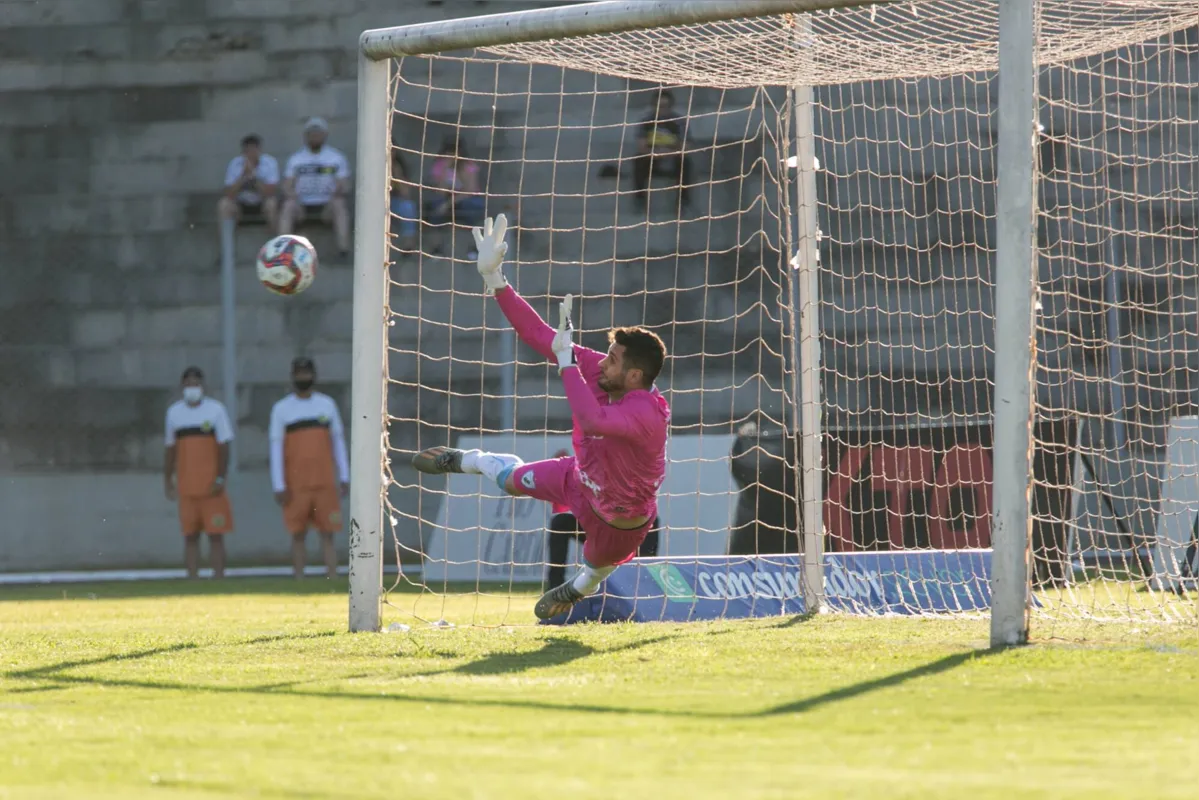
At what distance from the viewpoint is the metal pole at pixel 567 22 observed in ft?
25.7

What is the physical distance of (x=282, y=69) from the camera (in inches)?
743

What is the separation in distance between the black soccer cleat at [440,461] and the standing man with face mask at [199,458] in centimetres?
780

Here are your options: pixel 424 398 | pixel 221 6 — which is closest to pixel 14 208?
pixel 221 6

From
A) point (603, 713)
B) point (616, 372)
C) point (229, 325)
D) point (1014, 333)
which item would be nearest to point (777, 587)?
point (616, 372)

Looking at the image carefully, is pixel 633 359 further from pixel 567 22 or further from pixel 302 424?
pixel 302 424

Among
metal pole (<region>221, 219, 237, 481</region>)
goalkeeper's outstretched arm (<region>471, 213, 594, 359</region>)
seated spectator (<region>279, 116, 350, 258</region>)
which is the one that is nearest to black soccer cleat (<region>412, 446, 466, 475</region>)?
goalkeeper's outstretched arm (<region>471, 213, 594, 359</region>)

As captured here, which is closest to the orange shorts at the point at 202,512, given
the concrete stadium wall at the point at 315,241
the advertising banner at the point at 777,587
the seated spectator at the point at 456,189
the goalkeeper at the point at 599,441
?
the concrete stadium wall at the point at 315,241

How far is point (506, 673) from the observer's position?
6.68 meters

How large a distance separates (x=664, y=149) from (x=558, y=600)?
9.25 meters

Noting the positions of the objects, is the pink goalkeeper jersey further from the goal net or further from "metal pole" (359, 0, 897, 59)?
the goal net

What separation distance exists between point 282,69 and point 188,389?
14.4ft

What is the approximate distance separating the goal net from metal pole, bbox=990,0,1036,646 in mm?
2682

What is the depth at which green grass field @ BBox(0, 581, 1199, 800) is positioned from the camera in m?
4.29

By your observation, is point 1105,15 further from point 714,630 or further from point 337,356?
point 337,356
